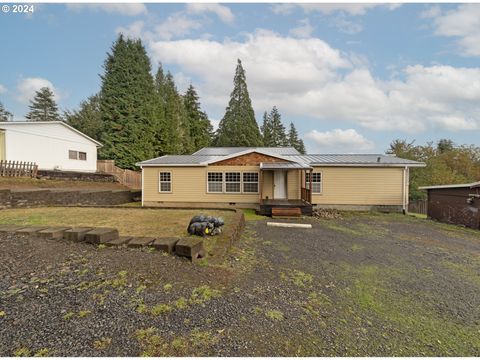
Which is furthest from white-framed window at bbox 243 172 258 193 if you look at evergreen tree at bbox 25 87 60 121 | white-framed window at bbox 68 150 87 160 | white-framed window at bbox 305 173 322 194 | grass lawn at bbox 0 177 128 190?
evergreen tree at bbox 25 87 60 121

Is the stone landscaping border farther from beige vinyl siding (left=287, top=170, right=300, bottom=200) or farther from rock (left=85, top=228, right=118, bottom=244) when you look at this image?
beige vinyl siding (left=287, top=170, right=300, bottom=200)

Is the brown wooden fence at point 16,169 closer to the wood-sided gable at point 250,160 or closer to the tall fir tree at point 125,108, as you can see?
the tall fir tree at point 125,108

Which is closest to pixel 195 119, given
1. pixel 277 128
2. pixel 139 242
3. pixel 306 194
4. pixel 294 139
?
pixel 277 128

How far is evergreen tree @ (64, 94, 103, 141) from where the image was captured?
3494 centimetres

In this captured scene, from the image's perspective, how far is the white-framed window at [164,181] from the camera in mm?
13375

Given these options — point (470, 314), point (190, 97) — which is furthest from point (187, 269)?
point (190, 97)

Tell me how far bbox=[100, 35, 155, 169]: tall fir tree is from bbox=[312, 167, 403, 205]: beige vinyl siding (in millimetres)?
18047

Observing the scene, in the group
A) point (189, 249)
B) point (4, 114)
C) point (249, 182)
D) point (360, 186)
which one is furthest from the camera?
point (4, 114)

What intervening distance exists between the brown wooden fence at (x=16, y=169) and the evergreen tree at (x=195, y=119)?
1980 centimetres

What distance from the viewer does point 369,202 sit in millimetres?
12484

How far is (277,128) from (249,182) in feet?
114

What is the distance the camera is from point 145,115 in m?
23.6

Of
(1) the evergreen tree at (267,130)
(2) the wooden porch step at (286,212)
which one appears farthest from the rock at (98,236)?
(1) the evergreen tree at (267,130)

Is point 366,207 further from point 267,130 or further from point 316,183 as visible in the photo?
point 267,130
